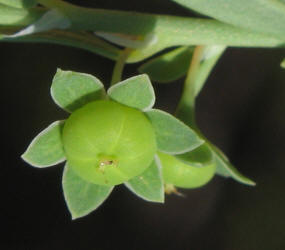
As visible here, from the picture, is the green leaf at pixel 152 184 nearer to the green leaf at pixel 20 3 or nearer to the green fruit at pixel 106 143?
the green fruit at pixel 106 143

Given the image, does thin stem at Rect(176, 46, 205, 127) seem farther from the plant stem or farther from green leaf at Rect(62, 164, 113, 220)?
green leaf at Rect(62, 164, 113, 220)

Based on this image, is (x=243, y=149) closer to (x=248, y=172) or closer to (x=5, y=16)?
(x=248, y=172)

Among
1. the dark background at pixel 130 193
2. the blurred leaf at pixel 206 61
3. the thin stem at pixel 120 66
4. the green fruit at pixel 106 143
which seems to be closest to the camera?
the green fruit at pixel 106 143

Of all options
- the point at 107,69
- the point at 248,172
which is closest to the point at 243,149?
the point at 248,172

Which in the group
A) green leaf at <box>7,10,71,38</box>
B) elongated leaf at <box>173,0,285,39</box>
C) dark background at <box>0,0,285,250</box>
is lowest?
dark background at <box>0,0,285,250</box>

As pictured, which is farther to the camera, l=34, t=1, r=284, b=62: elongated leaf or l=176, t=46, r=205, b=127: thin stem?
l=176, t=46, r=205, b=127: thin stem

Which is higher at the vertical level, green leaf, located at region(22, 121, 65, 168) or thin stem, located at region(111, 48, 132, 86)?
thin stem, located at region(111, 48, 132, 86)

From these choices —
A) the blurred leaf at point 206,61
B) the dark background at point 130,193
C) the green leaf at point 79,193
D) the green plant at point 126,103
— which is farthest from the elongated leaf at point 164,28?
the dark background at point 130,193

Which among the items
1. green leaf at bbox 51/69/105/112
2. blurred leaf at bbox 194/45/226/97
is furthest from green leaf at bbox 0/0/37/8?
blurred leaf at bbox 194/45/226/97
